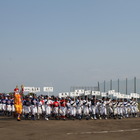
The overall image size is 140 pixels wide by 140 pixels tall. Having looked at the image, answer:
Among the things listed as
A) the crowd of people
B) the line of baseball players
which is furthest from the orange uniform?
the line of baseball players

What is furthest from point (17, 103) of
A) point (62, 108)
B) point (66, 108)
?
point (66, 108)

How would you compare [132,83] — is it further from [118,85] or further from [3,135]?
[3,135]

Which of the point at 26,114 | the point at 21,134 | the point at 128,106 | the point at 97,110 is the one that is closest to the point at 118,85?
the point at 128,106

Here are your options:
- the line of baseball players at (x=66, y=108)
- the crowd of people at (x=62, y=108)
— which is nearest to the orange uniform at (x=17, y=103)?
the crowd of people at (x=62, y=108)

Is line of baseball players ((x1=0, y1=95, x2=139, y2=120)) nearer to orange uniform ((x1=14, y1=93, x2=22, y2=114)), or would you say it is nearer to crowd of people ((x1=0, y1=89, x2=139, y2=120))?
crowd of people ((x1=0, y1=89, x2=139, y2=120))

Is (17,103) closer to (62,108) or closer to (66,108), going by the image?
(62,108)

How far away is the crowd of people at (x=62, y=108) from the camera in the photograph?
21953 mm

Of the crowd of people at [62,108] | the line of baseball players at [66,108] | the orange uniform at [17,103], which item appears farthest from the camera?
the line of baseball players at [66,108]

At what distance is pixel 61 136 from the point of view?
12812mm

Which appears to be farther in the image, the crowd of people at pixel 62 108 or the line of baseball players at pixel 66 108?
the line of baseball players at pixel 66 108

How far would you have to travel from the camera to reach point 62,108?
22.2 metres

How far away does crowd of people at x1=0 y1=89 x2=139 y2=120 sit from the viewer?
2195 cm

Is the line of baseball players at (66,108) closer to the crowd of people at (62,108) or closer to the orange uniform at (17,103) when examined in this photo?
the crowd of people at (62,108)

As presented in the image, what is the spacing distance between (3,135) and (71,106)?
10.1 meters
